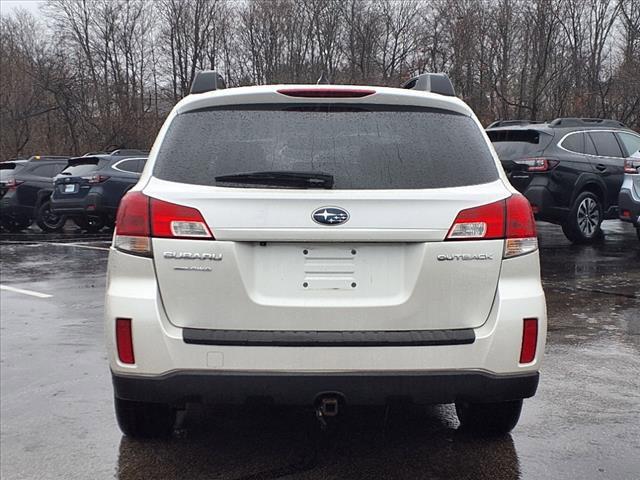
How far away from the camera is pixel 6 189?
17.8 m

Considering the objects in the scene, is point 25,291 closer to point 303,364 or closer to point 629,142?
point 303,364

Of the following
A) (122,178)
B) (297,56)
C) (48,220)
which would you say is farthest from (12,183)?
(297,56)

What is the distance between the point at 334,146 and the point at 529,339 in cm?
118

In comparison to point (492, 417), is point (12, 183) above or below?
above

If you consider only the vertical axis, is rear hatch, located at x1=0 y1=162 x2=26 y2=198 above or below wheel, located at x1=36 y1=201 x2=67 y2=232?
above

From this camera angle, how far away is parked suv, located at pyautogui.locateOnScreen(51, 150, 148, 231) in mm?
15977

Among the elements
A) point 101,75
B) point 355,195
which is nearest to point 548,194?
point 355,195

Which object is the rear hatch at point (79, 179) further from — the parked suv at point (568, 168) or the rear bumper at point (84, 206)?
the parked suv at point (568, 168)

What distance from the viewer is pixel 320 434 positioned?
3.87m

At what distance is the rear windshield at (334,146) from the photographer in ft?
10.4

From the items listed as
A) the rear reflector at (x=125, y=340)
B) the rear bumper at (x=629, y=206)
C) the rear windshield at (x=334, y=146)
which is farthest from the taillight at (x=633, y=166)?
the rear reflector at (x=125, y=340)

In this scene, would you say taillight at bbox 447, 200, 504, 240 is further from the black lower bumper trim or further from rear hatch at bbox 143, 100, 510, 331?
the black lower bumper trim

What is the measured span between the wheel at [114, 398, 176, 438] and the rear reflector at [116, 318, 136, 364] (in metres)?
0.49

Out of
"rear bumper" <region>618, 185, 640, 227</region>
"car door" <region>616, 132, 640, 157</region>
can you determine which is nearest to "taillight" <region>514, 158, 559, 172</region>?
"rear bumper" <region>618, 185, 640, 227</region>
